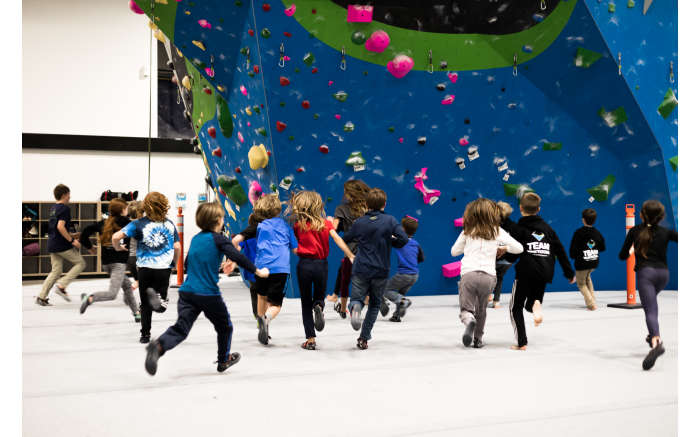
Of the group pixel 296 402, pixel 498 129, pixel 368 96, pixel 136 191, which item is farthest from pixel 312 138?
pixel 136 191

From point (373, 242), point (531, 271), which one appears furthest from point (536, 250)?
point (373, 242)

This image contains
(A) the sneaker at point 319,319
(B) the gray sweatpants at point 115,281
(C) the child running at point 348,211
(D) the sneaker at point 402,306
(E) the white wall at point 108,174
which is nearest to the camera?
(A) the sneaker at point 319,319

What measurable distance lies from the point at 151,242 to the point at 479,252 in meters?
2.86

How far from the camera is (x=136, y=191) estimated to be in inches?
561

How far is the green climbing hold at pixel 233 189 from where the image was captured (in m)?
9.87

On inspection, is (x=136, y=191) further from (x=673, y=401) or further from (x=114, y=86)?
(x=673, y=401)

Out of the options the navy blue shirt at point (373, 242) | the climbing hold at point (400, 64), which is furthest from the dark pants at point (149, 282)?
the climbing hold at point (400, 64)

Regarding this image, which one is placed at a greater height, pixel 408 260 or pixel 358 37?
pixel 358 37

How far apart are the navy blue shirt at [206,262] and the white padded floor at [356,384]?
0.64m

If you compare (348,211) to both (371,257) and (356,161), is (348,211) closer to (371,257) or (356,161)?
(371,257)

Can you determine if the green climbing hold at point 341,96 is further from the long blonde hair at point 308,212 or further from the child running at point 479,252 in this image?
the child running at point 479,252

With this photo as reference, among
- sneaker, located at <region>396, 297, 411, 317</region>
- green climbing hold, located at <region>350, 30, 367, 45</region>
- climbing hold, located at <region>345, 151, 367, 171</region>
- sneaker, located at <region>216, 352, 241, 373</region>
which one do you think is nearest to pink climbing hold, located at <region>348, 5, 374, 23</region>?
green climbing hold, located at <region>350, 30, 367, 45</region>

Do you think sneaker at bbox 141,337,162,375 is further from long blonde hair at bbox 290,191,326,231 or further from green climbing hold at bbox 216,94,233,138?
green climbing hold at bbox 216,94,233,138

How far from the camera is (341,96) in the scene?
8188mm
